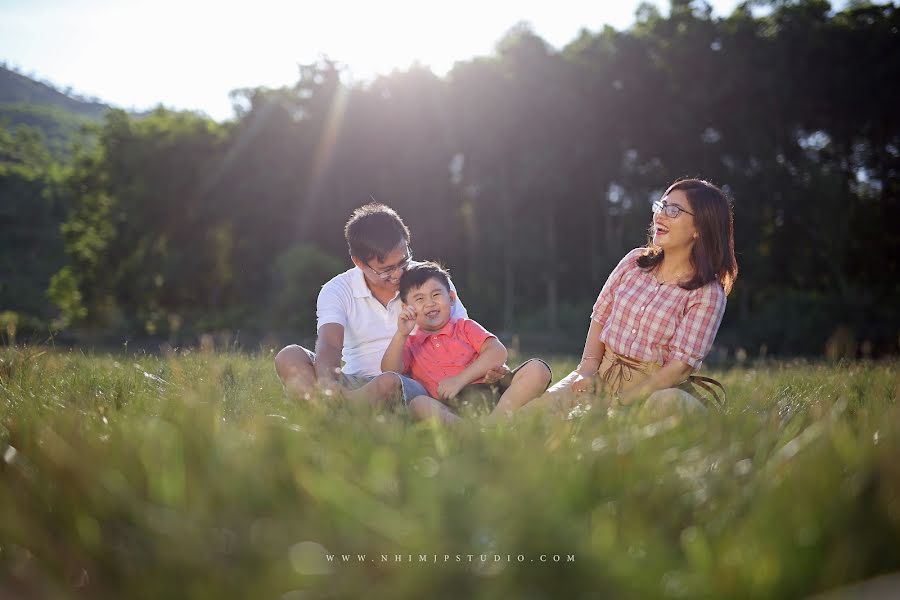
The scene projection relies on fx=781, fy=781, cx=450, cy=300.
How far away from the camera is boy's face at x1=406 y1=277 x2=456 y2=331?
4625 mm

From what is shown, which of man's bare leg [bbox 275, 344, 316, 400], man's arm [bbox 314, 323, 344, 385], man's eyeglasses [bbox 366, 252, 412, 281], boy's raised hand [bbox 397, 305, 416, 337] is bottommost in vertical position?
man's bare leg [bbox 275, 344, 316, 400]

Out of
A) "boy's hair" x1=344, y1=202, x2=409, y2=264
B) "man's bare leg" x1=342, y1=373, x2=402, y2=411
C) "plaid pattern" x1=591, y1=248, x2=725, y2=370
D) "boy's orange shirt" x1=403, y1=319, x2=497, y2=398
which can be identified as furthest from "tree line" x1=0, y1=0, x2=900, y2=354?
"man's bare leg" x1=342, y1=373, x2=402, y2=411

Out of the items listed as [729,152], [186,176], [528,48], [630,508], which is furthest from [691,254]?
[186,176]

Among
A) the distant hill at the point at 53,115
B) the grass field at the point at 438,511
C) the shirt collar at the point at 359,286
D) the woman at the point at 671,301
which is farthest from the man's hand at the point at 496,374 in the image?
the distant hill at the point at 53,115

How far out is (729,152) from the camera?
24.5 metres

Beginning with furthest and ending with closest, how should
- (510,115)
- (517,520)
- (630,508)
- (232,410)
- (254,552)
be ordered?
1. (510,115)
2. (232,410)
3. (630,508)
4. (517,520)
5. (254,552)

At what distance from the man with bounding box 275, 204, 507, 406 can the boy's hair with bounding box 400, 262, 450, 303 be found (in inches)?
7.4

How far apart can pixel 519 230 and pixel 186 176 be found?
42.1 feet

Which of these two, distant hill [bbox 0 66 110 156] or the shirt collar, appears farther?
distant hill [bbox 0 66 110 156]

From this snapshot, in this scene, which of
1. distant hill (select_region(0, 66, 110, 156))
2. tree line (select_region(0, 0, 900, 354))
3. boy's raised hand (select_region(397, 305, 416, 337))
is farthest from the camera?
distant hill (select_region(0, 66, 110, 156))

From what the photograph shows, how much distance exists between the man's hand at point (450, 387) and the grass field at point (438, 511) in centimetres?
194

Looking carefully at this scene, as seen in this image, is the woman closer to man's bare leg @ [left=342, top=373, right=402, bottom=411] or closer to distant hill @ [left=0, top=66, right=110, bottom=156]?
man's bare leg @ [left=342, top=373, right=402, bottom=411]

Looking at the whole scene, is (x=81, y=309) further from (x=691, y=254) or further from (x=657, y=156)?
(x=691, y=254)

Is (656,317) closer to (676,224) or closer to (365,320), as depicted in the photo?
(676,224)
